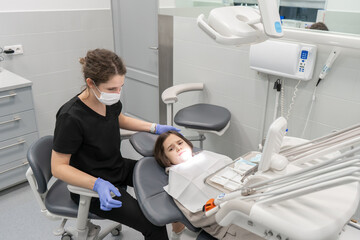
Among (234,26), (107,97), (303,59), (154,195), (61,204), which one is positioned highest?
(234,26)

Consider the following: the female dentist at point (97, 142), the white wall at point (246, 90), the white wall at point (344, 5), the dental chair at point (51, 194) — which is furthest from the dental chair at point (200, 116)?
the white wall at point (344, 5)

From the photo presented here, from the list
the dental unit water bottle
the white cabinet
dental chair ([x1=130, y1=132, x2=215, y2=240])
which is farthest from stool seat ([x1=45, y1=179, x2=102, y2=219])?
the dental unit water bottle

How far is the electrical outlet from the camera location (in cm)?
270

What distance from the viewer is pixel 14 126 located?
235 cm

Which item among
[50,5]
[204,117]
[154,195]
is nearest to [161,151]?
[154,195]

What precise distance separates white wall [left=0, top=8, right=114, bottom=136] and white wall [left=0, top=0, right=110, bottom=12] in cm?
4

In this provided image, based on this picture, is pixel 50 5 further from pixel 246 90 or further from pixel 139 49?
pixel 246 90

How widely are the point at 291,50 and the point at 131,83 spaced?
2.08 meters

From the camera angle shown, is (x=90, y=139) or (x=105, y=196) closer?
(x=105, y=196)

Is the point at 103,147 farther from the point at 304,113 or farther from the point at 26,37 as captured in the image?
the point at 26,37

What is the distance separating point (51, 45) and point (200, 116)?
1.69 m

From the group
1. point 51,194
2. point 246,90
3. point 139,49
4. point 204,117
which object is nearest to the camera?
point 51,194

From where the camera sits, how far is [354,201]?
2.84 feet

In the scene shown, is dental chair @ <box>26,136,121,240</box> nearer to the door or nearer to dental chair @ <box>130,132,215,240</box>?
dental chair @ <box>130,132,215,240</box>
